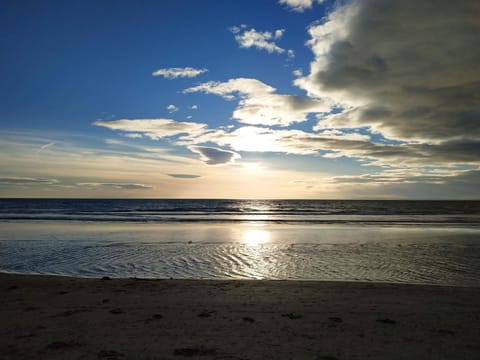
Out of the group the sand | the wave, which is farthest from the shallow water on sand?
the wave

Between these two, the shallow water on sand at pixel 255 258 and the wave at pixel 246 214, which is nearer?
the shallow water on sand at pixel 255 258

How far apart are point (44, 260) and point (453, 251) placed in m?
19.3

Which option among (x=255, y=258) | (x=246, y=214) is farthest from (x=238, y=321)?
(x=246, y=214)

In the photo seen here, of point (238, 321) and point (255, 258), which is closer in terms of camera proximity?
point (238, 321)

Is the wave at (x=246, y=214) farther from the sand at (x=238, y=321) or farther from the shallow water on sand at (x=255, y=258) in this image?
the sand at (x=238, y=321)

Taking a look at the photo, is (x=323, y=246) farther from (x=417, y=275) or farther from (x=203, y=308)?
(x=203, y=308)

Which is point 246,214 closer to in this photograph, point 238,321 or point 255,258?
point 255,258

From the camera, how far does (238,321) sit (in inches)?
275

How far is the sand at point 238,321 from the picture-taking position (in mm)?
5617

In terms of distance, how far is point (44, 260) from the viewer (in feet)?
49.0

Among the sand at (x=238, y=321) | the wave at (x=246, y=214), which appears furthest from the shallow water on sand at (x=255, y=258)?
the wave at (x=246, y=214)

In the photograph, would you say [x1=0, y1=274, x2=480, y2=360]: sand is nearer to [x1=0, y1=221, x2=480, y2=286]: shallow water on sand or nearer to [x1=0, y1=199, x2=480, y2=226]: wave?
[x1=0, y1=221, x2=480, y2=286]: shallow water on sand

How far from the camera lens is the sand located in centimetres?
562

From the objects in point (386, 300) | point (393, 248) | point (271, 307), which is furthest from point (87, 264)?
point (393, 248)
